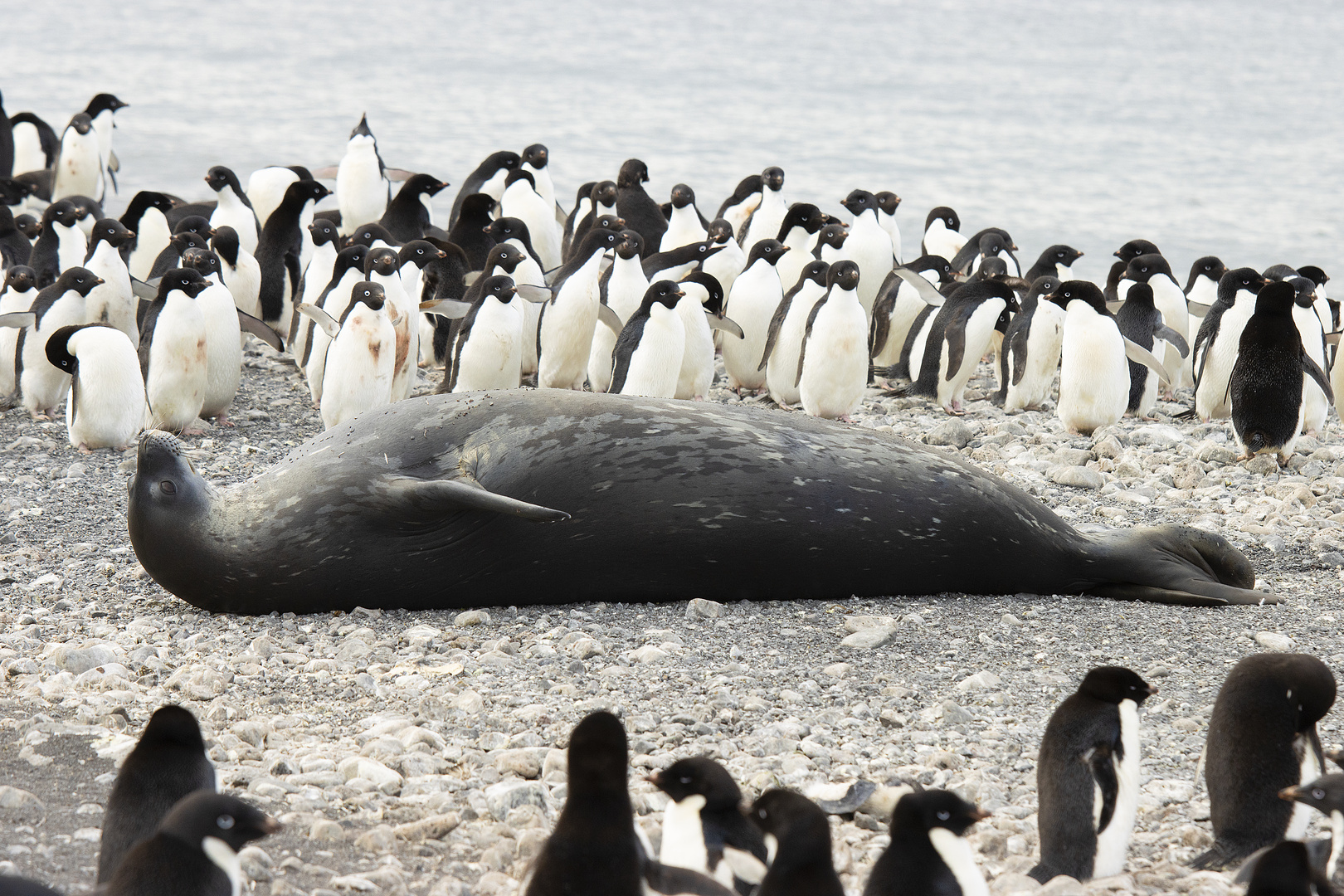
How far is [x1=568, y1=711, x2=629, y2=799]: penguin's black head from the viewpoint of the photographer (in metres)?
2.32

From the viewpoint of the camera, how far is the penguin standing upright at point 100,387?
22.4ft

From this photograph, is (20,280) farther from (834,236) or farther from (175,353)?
(834,236)

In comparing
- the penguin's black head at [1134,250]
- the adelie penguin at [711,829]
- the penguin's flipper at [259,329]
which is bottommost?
the adelie penguin at [711,829]

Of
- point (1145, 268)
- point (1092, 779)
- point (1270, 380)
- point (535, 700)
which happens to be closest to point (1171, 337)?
point (1145, 268)

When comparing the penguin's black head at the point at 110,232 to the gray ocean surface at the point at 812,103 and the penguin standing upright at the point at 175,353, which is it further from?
the gray ocean surface at the point at 812,103

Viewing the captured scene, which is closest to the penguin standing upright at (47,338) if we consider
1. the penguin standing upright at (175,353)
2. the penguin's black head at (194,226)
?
the penguin standing upright at (175,353)

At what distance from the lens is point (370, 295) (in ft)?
24.0

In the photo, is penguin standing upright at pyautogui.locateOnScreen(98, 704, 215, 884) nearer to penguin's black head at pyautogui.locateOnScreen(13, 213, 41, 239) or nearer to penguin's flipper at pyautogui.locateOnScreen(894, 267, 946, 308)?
penguin's flipper at pyautogui.locateOnScreen(894, 267, 946, 308)

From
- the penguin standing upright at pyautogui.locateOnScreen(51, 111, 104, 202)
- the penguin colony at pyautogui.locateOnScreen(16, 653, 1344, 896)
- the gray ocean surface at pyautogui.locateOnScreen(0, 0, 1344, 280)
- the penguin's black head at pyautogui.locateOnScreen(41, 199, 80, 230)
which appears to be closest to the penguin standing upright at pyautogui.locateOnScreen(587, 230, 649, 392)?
the penguin's black head at pyautogui.locateOnScreen(41, 199, 80, 230)

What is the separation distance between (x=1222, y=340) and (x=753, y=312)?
2.82 meters

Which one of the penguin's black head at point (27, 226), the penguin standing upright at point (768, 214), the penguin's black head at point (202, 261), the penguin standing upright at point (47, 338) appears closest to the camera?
the penguin standing upright at point (47, 338)

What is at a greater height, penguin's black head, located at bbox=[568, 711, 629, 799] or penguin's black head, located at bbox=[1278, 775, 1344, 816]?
penguin's black head, located at bbox=[568, 711, 629, 799]

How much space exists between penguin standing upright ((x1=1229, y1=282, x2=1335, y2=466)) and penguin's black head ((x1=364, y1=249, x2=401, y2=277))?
456cm

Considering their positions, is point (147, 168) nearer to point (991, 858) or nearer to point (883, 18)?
point (991, 858)
